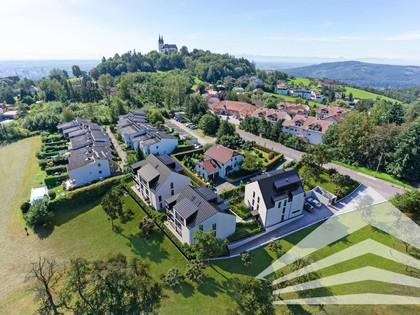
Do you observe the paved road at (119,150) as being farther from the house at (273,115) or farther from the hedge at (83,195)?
the house at (273,115)

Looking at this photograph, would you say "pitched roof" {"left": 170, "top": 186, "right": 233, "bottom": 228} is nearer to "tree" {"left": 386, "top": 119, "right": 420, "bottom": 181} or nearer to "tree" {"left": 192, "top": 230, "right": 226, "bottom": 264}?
"tree" {"left": 192, "top": 230, "right": 226, "bottom": 264}

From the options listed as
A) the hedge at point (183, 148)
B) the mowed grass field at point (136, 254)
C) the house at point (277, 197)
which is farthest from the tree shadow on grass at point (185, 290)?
the hedge at point (183, 148)

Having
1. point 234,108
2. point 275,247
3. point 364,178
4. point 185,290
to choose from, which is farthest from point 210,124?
point 185,290

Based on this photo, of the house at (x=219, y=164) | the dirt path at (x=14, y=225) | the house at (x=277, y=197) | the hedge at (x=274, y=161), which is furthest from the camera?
the hedge at (x=274, y=161)

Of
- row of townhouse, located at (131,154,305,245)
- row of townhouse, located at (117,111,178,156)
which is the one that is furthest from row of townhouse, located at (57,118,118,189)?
row of townhouse, located at (131,154,305,245)

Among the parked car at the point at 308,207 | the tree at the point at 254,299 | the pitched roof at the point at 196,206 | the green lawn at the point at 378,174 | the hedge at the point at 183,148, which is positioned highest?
the pitched roof at the point at 196,206

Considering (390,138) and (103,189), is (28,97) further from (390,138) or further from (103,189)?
(390,138)

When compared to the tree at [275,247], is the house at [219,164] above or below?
above
